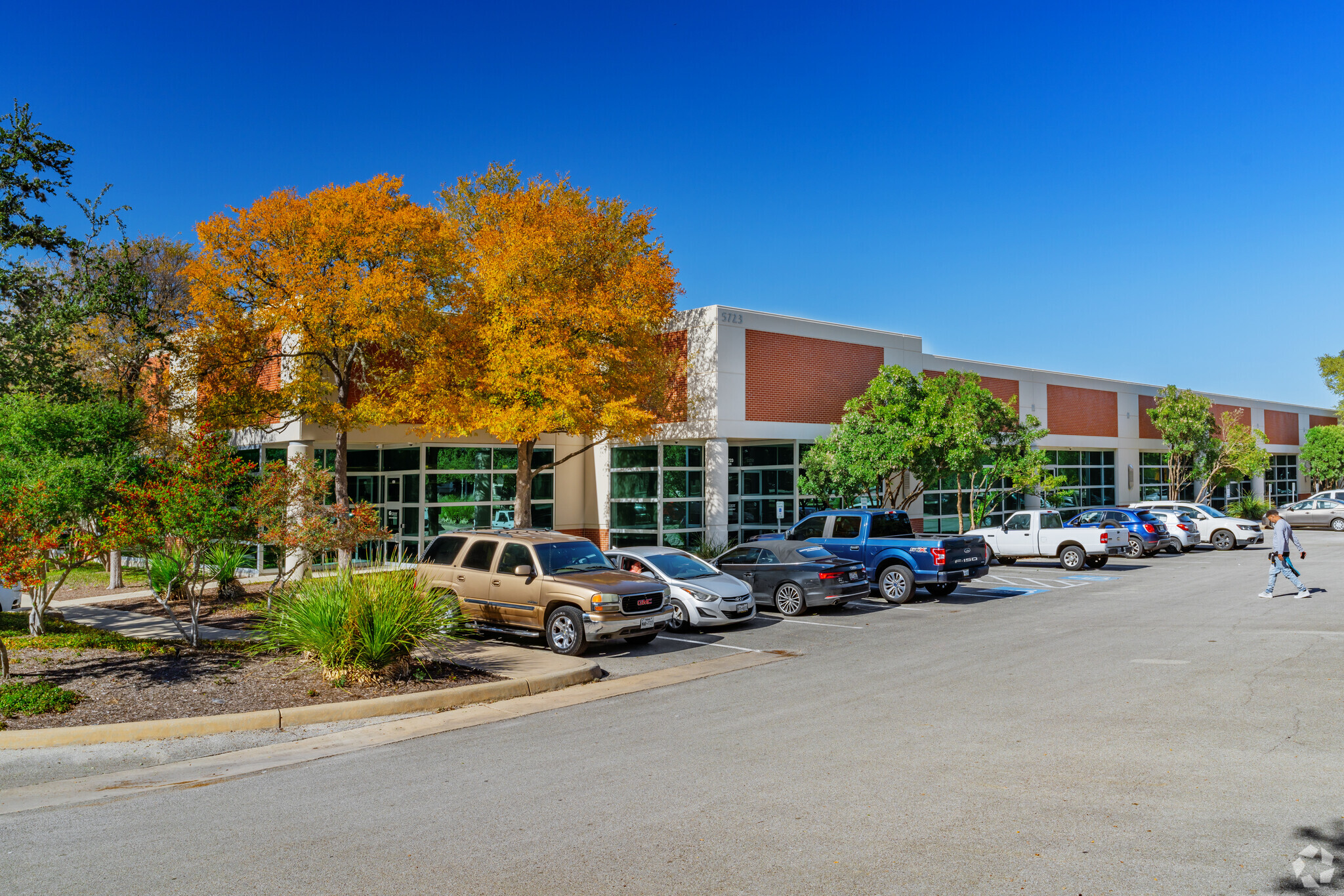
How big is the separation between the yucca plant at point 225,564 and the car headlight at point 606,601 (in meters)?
5.01

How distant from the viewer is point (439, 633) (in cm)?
1141

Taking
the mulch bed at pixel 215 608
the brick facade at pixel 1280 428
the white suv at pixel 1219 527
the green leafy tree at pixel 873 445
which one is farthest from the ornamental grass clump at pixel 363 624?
the brick facade at pixel 1280 428

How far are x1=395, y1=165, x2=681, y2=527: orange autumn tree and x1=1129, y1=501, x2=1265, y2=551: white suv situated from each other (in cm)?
2148

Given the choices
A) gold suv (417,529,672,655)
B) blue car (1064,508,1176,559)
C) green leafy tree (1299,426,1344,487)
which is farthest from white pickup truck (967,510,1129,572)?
green leafy tree (1299,426,1344,487)

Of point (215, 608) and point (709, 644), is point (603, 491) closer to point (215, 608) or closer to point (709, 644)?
point (215, 608)

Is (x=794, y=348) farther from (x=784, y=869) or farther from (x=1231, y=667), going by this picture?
(x=784, y=869)

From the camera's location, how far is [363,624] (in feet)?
35.0

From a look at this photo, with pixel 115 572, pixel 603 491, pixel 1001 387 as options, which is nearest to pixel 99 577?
pixel 115 572

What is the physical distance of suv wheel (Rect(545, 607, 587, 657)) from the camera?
42.2 ft

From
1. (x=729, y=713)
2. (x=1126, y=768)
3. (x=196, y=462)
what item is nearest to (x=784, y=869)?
(x=1126, y=768)

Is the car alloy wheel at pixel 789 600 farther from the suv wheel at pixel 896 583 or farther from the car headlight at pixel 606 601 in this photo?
the car headlight at pixel 606 601

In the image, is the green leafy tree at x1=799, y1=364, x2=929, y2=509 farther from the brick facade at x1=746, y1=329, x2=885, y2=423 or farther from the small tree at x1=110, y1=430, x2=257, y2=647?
the small tree at x1=110, y1=430, x2=257, y2=647

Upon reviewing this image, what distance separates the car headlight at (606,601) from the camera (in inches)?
504

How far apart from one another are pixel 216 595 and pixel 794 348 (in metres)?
16.7
